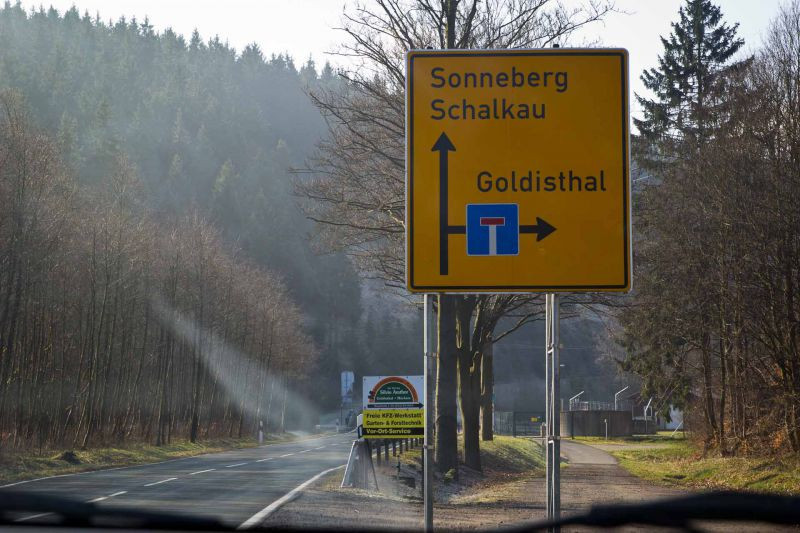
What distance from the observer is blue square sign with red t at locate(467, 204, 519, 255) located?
240 inches

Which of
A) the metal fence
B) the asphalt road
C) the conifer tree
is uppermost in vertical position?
the conifer tree

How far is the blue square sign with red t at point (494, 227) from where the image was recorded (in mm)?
6086

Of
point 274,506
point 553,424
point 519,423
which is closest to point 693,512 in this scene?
point 553,424

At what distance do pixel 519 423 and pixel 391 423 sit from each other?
6844 centimetres

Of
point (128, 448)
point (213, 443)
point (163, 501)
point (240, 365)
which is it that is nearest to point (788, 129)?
point (163, 501)

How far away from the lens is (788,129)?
20766 millimetres

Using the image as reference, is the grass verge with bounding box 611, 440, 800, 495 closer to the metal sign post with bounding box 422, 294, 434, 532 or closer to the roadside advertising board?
the roadside advertising board

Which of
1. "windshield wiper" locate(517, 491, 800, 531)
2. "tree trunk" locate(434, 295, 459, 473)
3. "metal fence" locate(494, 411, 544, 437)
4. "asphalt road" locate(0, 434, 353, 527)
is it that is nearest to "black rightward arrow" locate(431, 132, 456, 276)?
"windshield wiper" locate(517, 491, 800, 531)

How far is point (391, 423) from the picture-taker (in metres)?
18.0

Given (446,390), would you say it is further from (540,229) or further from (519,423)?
(519,423)

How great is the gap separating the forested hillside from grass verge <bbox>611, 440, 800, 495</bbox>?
13.3 metres

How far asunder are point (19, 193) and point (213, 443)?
24378 mm

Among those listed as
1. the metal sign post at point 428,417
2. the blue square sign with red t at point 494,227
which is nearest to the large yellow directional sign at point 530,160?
the blue square sign with red t at point 494,227

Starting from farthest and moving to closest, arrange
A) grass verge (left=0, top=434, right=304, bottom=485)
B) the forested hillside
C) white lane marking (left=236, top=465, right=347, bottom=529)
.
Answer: the forested hillside, grass verge (left=0, top=434, right=304, bottom=485), white lane marking (left=236, top=465, right=347, bottom=529)
